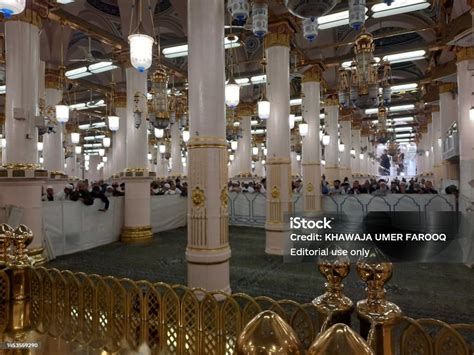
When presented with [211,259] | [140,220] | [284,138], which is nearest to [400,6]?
[284,138]

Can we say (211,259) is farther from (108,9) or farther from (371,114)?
(371,114)

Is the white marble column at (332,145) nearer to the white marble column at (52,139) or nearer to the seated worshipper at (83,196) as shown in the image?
the seated worshipper at (83,196)

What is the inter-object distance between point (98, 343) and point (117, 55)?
9265mm

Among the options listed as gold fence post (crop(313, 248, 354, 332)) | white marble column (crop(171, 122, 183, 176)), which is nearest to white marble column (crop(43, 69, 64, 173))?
white marble column (crop(171, 122, 183, 176))

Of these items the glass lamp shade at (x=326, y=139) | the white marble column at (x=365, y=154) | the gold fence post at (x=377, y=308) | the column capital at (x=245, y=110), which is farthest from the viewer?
the white marble column at (x=365, y=154)

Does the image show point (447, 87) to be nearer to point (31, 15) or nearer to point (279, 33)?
point (279, 33)

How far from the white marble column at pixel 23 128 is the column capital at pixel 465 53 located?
424 inches

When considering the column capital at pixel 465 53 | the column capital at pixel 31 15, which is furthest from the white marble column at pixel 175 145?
the column capital at pixel 465 53

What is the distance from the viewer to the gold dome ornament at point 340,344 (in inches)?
39.2

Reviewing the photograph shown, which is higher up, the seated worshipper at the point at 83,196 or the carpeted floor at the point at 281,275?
the seated worshipper at the point at 83,196

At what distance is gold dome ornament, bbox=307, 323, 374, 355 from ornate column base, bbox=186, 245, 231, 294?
12.3 ft

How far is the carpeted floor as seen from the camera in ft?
15.3

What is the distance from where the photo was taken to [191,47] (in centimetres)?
485

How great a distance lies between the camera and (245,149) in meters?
17.5
